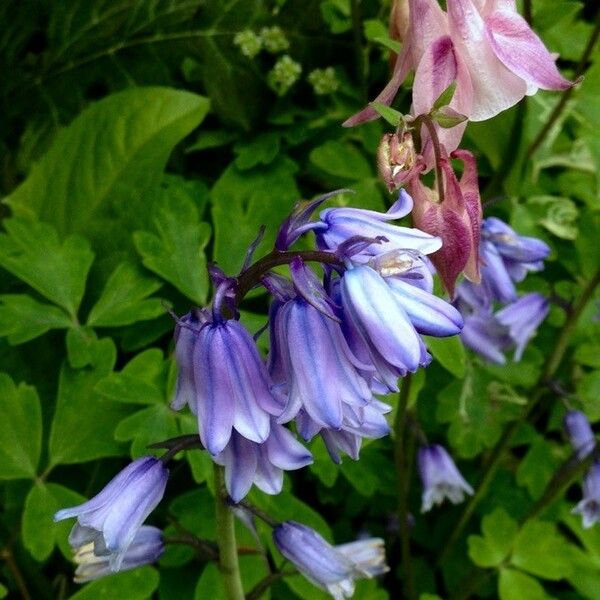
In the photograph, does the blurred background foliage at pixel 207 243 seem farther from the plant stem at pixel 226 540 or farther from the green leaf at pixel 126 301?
the plant stem at pixel 226 540

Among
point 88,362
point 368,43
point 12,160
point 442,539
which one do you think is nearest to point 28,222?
point 88,362

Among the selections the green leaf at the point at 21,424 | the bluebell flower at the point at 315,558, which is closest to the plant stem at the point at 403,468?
the bluebell flower at the point at 315,558

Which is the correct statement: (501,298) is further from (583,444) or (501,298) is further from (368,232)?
(368,232)

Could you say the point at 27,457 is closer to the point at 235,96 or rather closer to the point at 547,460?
the point at 235,96

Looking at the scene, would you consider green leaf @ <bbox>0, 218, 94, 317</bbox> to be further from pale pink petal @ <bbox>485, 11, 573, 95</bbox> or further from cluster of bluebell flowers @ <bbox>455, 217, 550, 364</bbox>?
pale pink petal @ <bbox>485, 11, 573, 95</bbox>

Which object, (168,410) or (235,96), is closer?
(168,410)

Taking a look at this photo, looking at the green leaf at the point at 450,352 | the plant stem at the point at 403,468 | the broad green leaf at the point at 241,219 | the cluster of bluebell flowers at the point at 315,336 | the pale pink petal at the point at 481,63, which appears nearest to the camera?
the cluster of bluebell flowers at the point at 315,336
